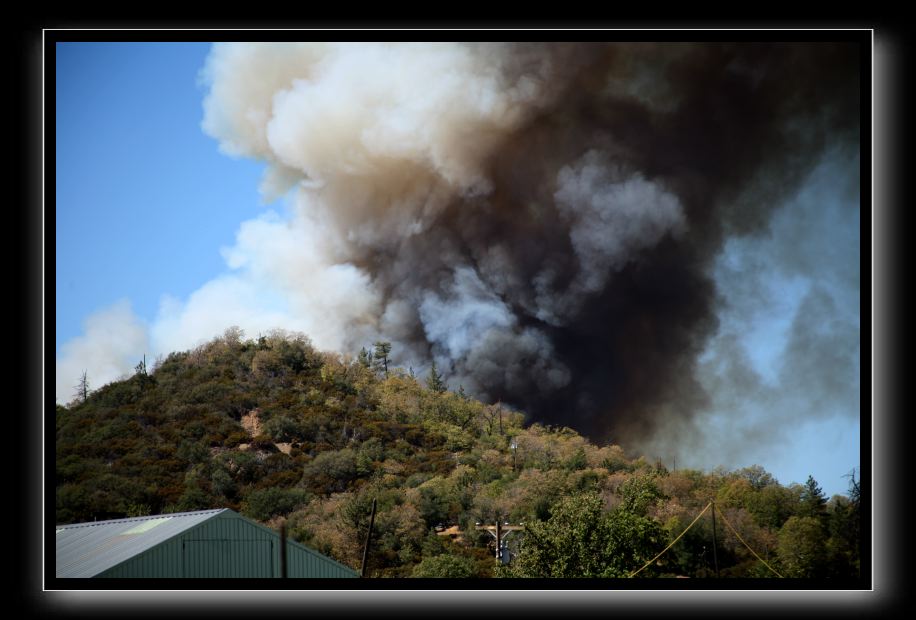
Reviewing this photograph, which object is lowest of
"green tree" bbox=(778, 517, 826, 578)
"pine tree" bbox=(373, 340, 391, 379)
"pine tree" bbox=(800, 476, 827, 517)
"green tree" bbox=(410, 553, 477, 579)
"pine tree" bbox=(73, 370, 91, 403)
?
"green tree" bbox=(410, 553, 477, 579)

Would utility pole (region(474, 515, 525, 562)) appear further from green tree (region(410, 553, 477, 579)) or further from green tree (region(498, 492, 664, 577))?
green tree (region(410, 553, 477, 579))

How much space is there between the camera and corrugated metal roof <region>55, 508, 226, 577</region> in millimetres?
8945

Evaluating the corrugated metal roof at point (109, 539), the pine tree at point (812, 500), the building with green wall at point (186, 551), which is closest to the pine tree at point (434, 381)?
the building with green wall at point (186, 551)

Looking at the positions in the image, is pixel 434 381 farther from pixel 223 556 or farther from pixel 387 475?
pixel 223 556

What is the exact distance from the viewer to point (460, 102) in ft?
37.1

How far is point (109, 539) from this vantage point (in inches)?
395

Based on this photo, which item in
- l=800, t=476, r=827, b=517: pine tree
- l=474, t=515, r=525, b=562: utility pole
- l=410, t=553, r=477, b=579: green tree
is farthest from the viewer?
l=474, t=515, r=525, b=562: utility pole

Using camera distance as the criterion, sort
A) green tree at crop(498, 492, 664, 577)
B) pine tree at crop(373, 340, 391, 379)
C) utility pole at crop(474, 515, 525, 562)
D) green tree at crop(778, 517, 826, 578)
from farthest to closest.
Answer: pine tree at crop(373, 340, 391, 379) < utility pole at crop(474, 515, 525, 562) < green tree at crop(498, 492, 664, 577) < green tree at crop(778, 517, 826, 578)

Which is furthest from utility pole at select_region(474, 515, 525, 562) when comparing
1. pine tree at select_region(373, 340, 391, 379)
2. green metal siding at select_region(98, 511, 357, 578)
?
pine tree at select_region(373, 340, 391, 379)

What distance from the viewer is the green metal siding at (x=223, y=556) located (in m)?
8.98

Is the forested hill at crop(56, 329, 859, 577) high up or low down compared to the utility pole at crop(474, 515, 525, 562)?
up

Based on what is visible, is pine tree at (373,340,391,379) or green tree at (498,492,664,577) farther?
pine tree at (373,340,391,379)
